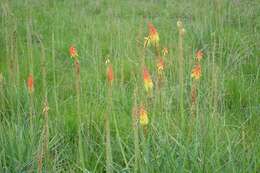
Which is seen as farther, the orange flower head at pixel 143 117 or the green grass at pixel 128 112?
the green grass at pixel 128 112

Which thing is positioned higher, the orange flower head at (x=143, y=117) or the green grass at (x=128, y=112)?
the orange flower head at (x=143, y=117)

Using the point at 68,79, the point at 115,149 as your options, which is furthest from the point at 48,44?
the point at 115,149

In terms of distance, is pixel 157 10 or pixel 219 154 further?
pixel 157 10

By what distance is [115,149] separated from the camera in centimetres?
220

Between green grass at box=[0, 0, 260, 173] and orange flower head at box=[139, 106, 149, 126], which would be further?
green grass at box=[0, 0, 260, 173]

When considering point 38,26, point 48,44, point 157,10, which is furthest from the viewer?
point 157,10

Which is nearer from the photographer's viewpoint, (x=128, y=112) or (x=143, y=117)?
(x=143, y=117)

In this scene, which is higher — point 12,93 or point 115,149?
point 12,93

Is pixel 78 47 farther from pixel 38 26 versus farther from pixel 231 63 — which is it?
pixel 231 63

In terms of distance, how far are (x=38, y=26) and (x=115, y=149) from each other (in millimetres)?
2962

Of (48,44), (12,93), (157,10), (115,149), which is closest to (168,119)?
(115,149)

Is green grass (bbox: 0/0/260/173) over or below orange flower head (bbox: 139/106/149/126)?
below

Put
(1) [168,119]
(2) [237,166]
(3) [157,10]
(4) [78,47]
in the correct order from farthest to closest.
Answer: (3) [157,10] < (4) [78,47] < (1) [168,119] < (2) [237,166]

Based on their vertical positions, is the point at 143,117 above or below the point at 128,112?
above
